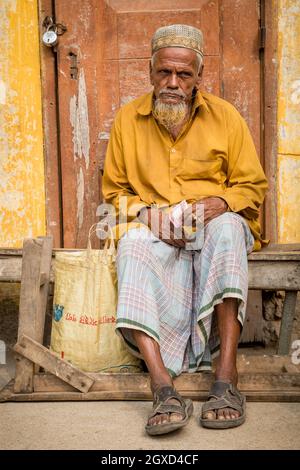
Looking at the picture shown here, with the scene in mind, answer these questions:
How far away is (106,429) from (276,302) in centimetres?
170

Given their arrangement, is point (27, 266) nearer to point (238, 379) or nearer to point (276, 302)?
point (238, 379)

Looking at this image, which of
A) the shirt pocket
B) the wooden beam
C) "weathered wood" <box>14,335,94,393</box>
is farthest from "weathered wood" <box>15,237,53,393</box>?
the wooden beam

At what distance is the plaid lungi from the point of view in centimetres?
267

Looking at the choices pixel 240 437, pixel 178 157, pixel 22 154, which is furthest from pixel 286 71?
pixel 240 437

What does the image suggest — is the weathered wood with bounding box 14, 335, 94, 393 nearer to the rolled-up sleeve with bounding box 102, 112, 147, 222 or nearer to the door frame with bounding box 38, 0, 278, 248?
the rolled-up sleeve with bounding box 102, 112, 147, 222

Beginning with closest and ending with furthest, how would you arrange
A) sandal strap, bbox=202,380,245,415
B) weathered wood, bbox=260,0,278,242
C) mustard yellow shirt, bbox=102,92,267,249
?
sandal strap, bbox=202,380,245,415 → mustard yellow shirt, bbox=102,92,267,249 → weathered wood, bbox=260,0,278,242

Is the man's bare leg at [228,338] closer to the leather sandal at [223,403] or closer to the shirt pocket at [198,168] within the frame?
the leather sandal at [223,403]

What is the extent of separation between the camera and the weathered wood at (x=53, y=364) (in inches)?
110

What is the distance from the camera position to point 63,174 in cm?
383

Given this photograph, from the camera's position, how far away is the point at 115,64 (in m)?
3.79

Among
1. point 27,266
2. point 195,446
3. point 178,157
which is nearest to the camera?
point 195,446

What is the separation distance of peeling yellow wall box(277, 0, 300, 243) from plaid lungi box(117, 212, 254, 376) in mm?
862

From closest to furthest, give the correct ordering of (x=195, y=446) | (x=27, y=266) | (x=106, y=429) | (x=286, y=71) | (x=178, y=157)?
(x=195, y=446)
(x=106, y=429)
(x=27, y=266)
(x=178, y=157)
(x=286, y=71)

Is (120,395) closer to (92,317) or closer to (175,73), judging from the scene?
(92,317)
